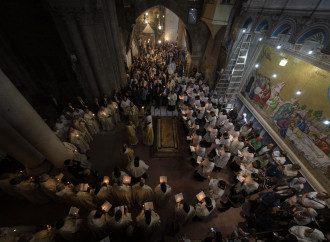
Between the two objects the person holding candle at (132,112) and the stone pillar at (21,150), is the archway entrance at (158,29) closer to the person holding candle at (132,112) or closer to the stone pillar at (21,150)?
the person holding candle at (132,112)

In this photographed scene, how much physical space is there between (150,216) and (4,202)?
221 inches

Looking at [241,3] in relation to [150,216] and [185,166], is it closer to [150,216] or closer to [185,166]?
[185,166]

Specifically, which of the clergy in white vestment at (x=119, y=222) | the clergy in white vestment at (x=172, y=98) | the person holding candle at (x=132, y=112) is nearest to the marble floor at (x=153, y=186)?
the person holding candle at (x=132, y=112)

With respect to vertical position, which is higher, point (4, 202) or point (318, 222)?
point (318, 222)

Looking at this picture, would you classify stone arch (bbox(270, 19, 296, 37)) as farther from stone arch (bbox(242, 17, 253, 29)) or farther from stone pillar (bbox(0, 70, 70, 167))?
stone pillar (bbox(0, 70, 70, 167))

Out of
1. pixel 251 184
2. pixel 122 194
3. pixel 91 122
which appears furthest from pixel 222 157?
pixel 91 122

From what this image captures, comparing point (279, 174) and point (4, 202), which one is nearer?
point (4, 202)

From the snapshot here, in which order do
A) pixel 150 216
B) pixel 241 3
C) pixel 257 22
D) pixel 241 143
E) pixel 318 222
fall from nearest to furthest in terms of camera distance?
pixel 150 216
pixel 318 222
pixel 241 143
pixel 257 22
pixel 241 3

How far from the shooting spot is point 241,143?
6977 mm

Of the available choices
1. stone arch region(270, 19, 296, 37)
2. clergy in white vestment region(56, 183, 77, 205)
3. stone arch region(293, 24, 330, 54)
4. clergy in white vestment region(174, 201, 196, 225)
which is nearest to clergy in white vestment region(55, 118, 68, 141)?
clergy in white vestment region(56, 183, 77, 205)

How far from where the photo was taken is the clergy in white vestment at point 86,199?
4.74m

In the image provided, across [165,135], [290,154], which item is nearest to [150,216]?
[165,135]

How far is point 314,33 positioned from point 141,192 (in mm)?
8406

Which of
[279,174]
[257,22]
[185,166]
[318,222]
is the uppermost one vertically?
[257,22]
